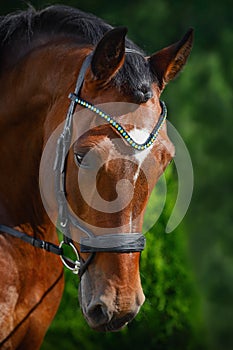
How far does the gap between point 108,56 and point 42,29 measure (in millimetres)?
613

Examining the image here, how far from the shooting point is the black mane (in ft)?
10.3

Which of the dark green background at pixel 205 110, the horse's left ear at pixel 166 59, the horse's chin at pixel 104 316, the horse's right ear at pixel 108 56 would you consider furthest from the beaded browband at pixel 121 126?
the dark green background at pixel 205 110

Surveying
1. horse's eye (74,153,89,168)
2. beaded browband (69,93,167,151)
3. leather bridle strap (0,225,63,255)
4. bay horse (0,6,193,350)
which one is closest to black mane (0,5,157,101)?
bay horse (0,6,193,350)

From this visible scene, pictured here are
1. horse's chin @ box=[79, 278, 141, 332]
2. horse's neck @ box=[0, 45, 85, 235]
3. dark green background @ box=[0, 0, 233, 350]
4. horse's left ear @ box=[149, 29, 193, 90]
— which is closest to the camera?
horse's chin @ box=[79, 278, 141, 332]

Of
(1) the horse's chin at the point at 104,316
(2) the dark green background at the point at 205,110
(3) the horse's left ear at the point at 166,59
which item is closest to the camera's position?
(1) the horse's chin at the point at 104,316

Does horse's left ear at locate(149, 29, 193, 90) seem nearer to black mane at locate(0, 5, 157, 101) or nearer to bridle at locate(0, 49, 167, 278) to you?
bridle at locate(0, 49, 167, 278)

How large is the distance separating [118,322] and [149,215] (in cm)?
197

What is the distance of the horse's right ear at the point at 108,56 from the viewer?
272 centimetres

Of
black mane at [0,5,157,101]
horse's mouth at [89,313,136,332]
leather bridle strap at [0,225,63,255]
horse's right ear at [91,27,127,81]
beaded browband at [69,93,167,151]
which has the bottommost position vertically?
leather bridle strap at [0,225,63,255]

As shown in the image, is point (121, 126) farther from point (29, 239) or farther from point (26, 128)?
point (29, 239)

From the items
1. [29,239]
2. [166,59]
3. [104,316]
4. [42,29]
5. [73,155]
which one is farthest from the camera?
[42,29]

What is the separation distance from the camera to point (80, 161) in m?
2.71

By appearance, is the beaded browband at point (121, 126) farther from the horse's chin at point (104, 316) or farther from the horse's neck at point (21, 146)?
the horse's chin at point (104, 316)

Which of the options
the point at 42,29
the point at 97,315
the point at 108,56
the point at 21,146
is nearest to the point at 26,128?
the point at 21,146
